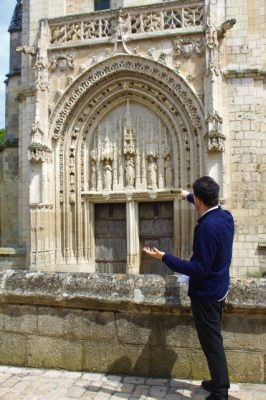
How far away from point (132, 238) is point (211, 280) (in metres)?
8.30

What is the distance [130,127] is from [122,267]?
13.4 ft

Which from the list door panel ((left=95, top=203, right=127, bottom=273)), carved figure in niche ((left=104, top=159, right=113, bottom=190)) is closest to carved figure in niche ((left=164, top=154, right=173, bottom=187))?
door panel ((left=95, top=203, right=127, bottom=273))

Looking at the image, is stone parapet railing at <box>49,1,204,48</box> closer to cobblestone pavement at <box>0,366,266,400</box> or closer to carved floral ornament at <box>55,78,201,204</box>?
carved floral ornament at <box>55,78,201,204</box>

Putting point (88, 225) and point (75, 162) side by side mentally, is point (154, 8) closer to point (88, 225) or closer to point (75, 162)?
point (75, 162)

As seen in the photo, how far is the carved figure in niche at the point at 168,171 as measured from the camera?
10875 millimetres

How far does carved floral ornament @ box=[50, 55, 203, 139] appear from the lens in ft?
33.7

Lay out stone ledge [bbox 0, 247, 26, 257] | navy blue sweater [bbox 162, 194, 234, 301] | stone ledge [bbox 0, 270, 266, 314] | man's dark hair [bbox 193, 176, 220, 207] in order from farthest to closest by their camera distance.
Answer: stone ledge [bbox 0, 247, 26, 257] → stone ledge [bbox 0, 270, 266, 314] → man's dark hair [bbox 193, 176, 220, 207] → navy blue sweater [bbox 162, 194, 234, 301]

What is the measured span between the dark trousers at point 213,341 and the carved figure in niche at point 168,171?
8.15 meters

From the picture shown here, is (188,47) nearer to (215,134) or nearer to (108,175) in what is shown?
(215,134)

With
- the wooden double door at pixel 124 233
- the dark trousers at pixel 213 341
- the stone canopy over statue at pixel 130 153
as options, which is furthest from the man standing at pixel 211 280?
the wooden double door at pixel 124 233

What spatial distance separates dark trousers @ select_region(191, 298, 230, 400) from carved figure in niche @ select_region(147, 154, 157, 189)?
323 inches

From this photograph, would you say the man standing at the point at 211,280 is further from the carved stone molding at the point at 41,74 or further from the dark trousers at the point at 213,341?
the carved stone molding at the point at 41,74

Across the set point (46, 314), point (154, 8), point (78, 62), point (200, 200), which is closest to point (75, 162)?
point (78, 62)

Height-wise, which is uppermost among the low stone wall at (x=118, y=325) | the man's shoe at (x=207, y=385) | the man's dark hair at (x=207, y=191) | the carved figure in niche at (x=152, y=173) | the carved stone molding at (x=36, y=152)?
the carved stone molding at (x=36, y=152)
